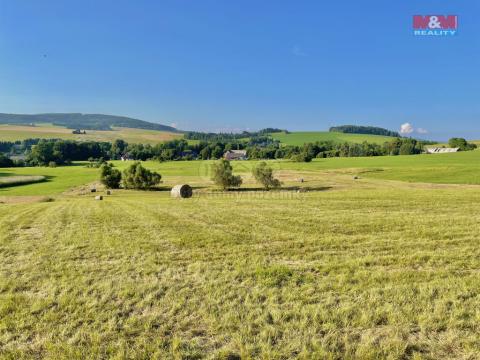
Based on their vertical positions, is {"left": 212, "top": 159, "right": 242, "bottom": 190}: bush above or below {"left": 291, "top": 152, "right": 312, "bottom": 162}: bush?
below

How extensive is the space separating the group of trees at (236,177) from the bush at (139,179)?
1454 centimetres

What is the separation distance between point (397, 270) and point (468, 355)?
345 centimetres

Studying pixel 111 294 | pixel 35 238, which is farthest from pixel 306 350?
pixel 35 238

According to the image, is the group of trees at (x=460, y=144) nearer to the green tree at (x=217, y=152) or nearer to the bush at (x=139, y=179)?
the green tree at (x=217, y=152)

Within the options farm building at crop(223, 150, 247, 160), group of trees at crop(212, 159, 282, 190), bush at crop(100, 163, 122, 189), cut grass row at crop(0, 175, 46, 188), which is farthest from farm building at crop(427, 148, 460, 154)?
cut grass row at crop(0, 175, 46, 188)

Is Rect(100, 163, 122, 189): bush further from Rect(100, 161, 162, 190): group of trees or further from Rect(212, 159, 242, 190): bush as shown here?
Rect(212, 159, 242, 190): bush

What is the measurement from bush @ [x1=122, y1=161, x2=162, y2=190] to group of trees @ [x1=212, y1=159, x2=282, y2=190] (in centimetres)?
1454

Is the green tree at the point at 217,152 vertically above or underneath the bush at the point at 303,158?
above

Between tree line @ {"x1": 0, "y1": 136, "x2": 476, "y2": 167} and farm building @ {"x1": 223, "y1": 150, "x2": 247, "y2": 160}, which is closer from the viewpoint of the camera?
tree line @ {"x1": 0, "y1": 136, "x2": 476, "y2": 167}

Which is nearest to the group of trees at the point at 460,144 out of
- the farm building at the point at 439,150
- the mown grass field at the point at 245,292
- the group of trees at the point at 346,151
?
the farm building at the point at 439,150

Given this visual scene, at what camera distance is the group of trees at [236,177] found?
5650cm

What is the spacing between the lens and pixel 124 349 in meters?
5.07

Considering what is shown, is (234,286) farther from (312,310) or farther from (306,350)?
(306,350)

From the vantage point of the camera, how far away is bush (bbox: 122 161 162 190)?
6356 centimetres
